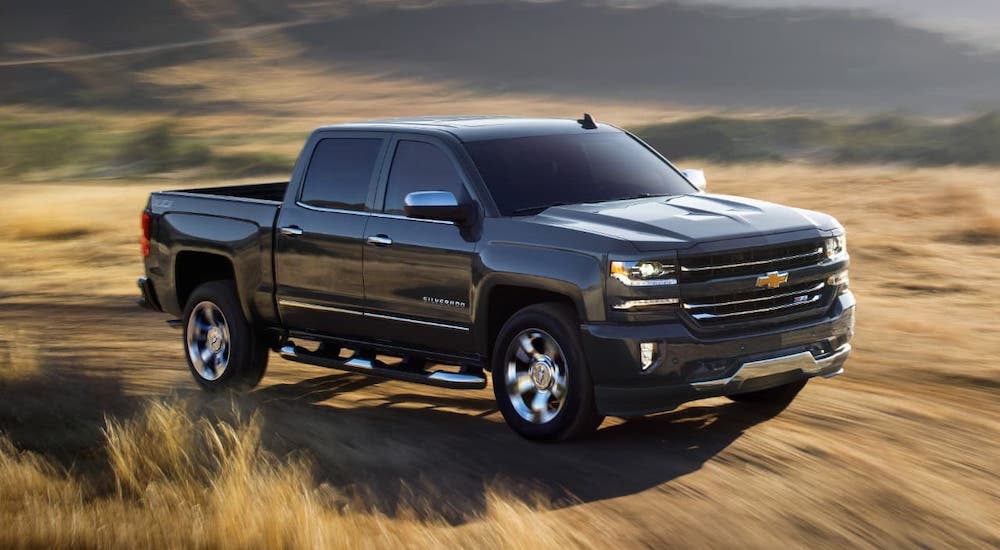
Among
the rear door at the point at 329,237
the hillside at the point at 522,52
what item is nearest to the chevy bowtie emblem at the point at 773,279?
the rear door at the point at 329,237

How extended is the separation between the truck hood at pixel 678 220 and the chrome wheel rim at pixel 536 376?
2.07 feet

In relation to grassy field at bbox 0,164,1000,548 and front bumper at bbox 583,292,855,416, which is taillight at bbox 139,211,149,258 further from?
front bumper at bbox 583,292,855,416

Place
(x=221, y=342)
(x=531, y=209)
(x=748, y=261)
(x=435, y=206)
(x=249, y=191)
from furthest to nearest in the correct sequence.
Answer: (x=249, y=191) < (x=221, y=342) < (x=531, y=209) < (x=435, y=206) < (x=748, y=261)

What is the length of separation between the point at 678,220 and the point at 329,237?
7.55 ft

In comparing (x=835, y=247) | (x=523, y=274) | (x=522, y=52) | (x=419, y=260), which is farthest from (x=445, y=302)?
(x=522, y=52)

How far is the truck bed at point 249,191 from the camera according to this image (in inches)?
403

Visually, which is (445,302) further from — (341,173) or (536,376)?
(341,173)

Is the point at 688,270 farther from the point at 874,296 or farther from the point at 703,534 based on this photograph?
the point at 874,296

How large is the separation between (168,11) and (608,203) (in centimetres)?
9677

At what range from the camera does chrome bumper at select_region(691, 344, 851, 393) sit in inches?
278

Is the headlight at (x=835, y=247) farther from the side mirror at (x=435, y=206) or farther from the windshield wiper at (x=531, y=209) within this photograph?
the side mirror at (x=435, y=206)

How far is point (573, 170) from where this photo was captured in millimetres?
8320

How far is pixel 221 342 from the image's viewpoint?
9594 mm

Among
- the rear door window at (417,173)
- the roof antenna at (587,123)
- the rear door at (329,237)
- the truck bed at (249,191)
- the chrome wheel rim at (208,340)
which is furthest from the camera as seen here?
the truck bed at (249,191)
